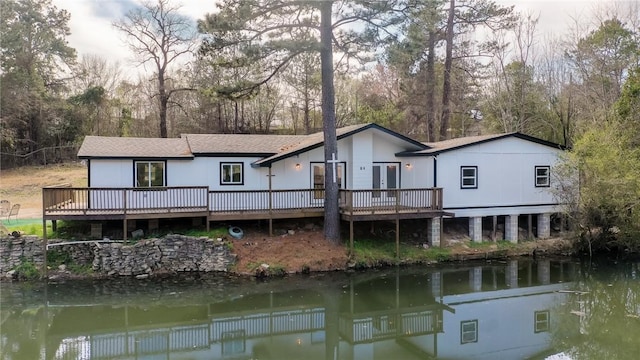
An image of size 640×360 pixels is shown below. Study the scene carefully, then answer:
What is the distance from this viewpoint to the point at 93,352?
8.97 metres

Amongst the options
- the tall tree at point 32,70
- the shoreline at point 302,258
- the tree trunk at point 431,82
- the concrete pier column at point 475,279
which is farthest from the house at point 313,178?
the tall tree at point 32,70

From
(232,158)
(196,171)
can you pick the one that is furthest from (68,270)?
(232,158)

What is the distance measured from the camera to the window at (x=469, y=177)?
1720cm

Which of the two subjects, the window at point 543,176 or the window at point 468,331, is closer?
the window at point 468,331

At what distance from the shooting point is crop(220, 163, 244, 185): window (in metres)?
16.7

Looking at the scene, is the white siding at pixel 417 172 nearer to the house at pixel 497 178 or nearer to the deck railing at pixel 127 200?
the house at pixel 497 178

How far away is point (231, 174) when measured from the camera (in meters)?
16.9

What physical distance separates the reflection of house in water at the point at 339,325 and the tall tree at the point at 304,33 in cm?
413

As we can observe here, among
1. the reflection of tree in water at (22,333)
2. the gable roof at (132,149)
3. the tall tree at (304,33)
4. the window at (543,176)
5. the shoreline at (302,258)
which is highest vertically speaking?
the tall tree at (304,33)

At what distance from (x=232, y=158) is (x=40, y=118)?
813 inches

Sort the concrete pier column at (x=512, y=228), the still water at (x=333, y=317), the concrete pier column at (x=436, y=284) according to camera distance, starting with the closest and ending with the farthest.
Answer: the still water at (x=333, y=317) → the concrete pier column at (x=436, y=284) → the concrete pier column at (x=512, y=228)

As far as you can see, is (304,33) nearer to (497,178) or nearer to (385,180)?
(385,180)

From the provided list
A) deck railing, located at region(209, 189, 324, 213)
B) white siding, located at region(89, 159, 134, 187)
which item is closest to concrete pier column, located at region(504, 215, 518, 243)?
deck railing, located at region(209, 189, 324, 213)

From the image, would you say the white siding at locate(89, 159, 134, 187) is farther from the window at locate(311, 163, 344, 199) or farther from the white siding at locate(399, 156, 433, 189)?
the white siding at locate(399, 156, 433, 189)
